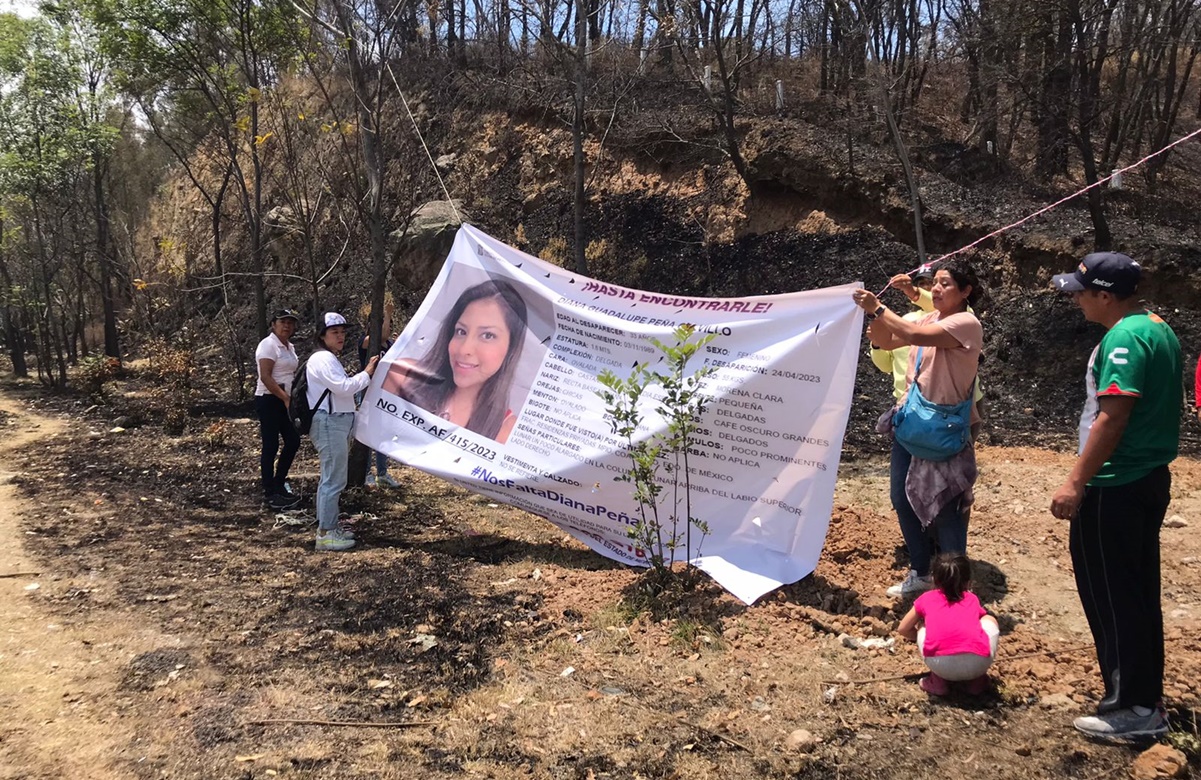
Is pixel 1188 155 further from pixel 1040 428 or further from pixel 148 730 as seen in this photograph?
pixel 148 730

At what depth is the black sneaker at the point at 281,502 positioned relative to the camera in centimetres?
686

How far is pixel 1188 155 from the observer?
16203mm

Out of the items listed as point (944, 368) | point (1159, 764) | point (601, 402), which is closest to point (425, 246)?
point (601, 402)

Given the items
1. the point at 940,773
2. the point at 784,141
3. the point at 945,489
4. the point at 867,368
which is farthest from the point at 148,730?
the point at 784,141

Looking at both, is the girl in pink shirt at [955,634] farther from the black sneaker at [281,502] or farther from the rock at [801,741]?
the black sneaker at [281,502]

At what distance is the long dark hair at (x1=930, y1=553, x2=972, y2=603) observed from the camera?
125 inches

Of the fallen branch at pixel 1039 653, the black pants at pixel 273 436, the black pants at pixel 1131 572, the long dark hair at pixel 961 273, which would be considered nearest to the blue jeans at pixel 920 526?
the fallen branch at pixel 1039 653

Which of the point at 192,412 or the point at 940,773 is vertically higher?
the point at 940,773

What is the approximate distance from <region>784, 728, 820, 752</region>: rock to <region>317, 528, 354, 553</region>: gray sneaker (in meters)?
3.60

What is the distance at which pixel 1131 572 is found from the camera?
2844 millimetres

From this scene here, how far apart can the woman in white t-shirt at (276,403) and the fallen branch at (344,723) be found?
376 centimetres

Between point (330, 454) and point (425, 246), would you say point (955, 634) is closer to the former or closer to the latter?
point (330, 454)

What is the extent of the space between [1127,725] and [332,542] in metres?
4.65

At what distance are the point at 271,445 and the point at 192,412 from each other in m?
6.89
